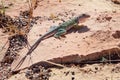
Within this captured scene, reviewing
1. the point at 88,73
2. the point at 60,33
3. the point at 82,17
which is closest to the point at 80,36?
the point at 60,33

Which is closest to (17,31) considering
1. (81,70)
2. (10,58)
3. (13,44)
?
(13,44)

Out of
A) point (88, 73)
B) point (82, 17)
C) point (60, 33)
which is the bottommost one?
point (88, 73)

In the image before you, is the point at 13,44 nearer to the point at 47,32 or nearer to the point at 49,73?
the point at 47,32

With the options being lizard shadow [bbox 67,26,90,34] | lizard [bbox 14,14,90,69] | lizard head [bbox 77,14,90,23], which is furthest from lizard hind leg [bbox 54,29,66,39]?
lizard head [bbox 77,14,90,23]

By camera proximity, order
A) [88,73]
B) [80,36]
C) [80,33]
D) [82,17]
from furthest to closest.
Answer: [82,17] < [80,33] < [80,36] < [88,73]

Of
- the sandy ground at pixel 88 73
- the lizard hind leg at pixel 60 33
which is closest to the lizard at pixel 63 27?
the lizard hind leg at pixel 60 33

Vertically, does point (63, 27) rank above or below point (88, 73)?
above

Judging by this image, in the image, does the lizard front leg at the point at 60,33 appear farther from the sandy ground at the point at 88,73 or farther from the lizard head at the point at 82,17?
the sandy ground at the point at 88,73

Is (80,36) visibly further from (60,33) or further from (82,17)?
(82,17)
